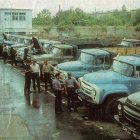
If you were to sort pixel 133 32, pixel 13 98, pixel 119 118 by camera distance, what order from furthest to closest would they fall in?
pixel 133 32
pixel 13 98
pixel 119 118

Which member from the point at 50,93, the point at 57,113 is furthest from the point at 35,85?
the point at 57,113

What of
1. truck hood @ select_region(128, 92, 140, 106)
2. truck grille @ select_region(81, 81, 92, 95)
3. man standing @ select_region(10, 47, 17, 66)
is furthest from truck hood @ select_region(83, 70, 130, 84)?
man standing @ select_region(10, 47, 17, 66)

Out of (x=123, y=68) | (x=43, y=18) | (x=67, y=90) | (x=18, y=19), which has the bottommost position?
(x=67, y=90)

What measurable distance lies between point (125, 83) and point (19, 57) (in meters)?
15.0

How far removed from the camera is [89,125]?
1291cm

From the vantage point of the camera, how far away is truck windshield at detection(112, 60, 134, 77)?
547 inches

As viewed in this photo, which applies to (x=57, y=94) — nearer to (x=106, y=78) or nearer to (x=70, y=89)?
(x=70, y=89)

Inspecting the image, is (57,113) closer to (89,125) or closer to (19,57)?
(89,125)

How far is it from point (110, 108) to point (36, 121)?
8.13ft

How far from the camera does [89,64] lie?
17.5 meters

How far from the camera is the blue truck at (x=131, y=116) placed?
34.0ft

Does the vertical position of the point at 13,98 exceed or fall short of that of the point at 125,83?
it falls short

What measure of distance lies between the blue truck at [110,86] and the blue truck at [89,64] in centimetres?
260

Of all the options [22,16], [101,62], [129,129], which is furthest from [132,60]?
[22,16]
